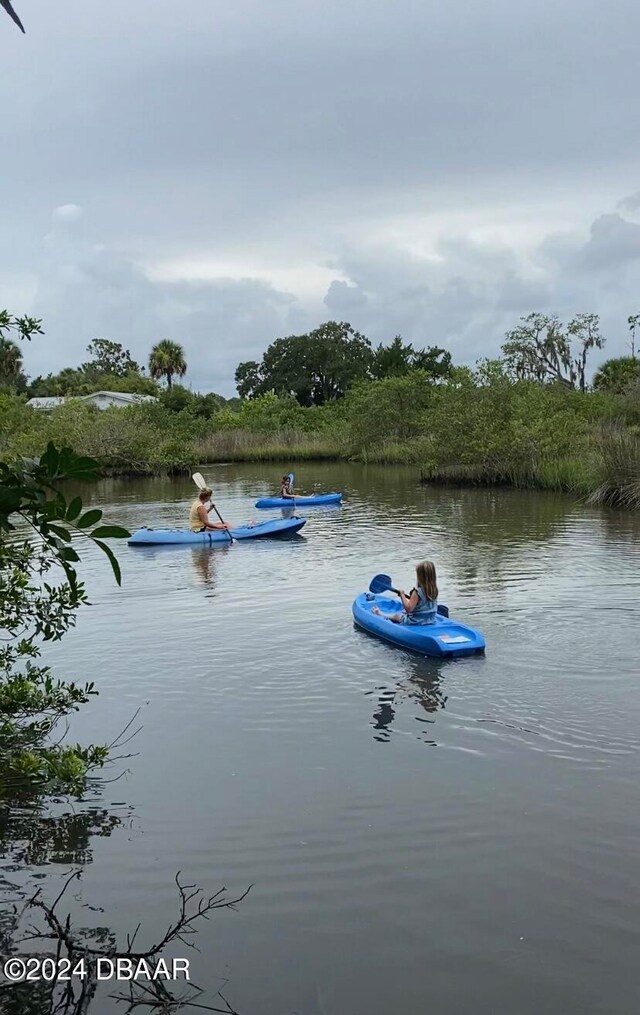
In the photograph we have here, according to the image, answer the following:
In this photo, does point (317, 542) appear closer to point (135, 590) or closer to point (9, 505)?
point (135, 590)

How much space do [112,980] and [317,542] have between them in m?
13.6

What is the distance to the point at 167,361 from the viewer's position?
7462 centimetres

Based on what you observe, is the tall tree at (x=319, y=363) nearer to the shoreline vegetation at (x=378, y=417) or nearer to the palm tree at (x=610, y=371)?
the shoreline vegetation at (x=378, y=417)

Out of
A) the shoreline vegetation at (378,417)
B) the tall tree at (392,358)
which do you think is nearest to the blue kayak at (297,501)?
the shoreline vegetation at (378,417)

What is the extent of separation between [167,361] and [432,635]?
68.2m

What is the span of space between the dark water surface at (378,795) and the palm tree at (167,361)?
64.0 m

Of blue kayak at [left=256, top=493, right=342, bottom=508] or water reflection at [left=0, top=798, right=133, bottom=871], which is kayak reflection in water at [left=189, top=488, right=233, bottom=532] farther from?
water reflection at [left=0, top=798, right=133, bottom=871]

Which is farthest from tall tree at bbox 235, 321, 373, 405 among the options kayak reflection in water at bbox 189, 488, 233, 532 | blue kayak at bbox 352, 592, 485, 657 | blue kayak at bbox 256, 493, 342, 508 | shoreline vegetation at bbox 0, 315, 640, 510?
blue kayak at bbox 352, 592, 485, 657

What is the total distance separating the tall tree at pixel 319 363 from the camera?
67.1 meters

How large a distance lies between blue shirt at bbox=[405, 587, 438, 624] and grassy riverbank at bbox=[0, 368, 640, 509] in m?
3.18

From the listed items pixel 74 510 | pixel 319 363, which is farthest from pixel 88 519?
pixel 319 363

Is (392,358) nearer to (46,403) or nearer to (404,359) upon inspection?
(404,359)

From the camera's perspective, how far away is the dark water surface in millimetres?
4074

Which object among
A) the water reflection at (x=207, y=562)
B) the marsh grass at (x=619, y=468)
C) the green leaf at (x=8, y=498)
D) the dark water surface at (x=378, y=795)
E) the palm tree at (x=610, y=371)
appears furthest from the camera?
the palm tree at (x=610, y=371)
